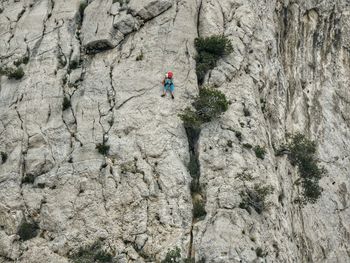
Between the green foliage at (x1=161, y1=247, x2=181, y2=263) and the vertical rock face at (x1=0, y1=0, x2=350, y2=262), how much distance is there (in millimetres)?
446

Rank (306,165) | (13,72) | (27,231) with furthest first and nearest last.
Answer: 1. (306,165)
2. (13,72)
3. (27,231)

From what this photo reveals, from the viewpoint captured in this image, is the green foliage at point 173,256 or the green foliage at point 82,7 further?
the green foliage at point 82,7

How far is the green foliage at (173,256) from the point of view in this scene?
106 ft

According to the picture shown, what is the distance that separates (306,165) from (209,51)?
12.4 m

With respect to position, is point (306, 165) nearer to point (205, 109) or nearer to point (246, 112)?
point (246, 112)

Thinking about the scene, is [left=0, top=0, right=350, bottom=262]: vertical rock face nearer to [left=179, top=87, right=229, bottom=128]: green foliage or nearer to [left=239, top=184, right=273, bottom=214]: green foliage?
[left=239, top=184, right=273, bottom=214]: green foliage

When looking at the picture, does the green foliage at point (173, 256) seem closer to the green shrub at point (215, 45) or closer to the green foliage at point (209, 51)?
the green foliage at point (209, 51)

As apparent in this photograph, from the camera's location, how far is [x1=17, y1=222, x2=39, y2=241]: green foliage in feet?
112

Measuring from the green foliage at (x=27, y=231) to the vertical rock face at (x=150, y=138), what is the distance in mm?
114

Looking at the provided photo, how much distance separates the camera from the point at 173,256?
32.3m

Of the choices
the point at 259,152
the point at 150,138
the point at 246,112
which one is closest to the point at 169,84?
the point at 150,138

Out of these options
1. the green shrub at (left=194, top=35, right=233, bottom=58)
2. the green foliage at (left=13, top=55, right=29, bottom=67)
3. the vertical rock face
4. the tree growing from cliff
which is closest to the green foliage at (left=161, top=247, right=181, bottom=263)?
the vertical rock face

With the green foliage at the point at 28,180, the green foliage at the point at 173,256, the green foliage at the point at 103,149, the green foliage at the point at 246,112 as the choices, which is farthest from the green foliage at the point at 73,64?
the green foliage at the point at 173,256

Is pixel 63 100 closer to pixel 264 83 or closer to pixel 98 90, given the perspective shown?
pixel 98 90
